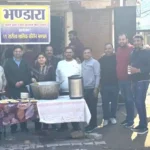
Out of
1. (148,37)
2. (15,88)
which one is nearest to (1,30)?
(15,88)

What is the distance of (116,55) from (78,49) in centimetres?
157

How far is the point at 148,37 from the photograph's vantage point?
17453mm

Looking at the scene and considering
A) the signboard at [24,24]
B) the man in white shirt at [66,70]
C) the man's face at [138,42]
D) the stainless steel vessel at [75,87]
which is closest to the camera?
the stainless steel vessel at [75,87]

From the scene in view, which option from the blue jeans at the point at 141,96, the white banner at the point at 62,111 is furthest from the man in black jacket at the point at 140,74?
the white banner at the point at 62,111

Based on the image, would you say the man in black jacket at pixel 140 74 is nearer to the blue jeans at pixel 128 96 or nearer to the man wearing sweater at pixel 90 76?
the blue jeans at pixel 128 96

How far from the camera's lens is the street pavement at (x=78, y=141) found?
6.67 metres

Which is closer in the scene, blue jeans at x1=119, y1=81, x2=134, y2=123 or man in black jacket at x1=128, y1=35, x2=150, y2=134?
man in black jacket at x1=128, y1=35, x2=150, y2=134

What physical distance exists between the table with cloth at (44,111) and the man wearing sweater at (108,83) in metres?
1.41

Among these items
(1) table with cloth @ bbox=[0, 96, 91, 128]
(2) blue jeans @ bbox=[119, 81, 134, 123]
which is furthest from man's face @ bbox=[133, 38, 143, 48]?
(1) table with cloth @ bbox=[0, 96, 91, 128]

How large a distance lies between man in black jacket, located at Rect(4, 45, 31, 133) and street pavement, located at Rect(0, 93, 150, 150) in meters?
0.87

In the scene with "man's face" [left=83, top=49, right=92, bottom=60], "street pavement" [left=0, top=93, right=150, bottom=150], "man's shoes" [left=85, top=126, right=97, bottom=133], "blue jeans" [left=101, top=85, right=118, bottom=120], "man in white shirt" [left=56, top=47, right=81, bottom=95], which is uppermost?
"man's face" [left=83, top=49, right=92, bottom=60]

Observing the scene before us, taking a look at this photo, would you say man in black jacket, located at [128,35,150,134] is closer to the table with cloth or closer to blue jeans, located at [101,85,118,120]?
blue jeans, located at [101,85,118,120]

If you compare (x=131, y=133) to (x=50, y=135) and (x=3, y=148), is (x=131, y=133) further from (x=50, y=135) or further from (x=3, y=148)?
(x=3, y=148)

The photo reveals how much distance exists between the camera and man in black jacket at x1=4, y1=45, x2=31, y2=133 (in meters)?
7.52
